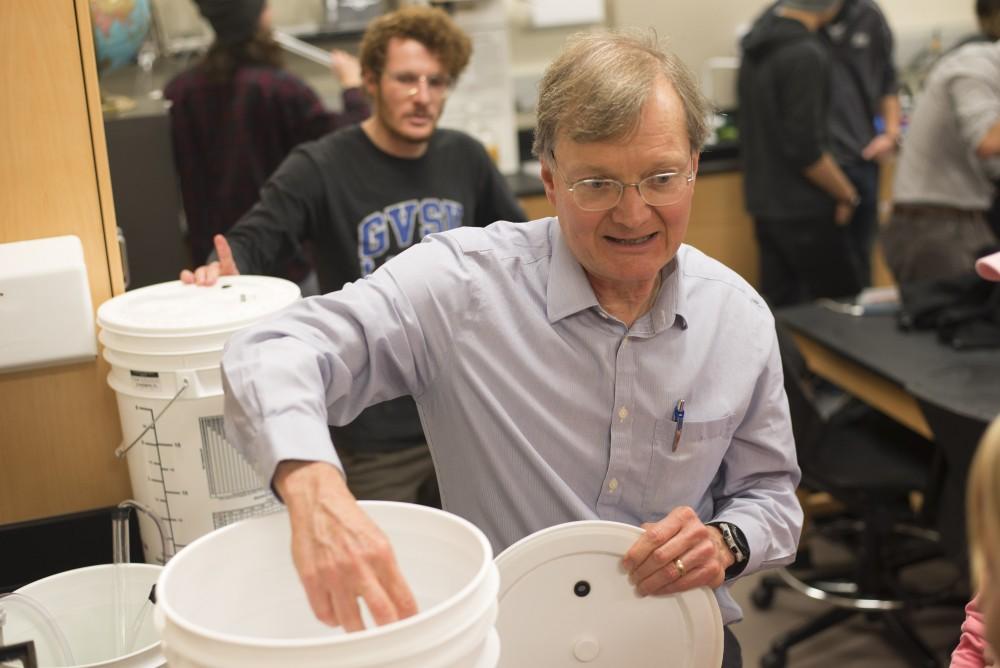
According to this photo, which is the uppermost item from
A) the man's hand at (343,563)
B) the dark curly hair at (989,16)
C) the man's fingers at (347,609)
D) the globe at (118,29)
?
the globe at (118,29)

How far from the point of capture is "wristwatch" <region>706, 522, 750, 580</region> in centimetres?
134

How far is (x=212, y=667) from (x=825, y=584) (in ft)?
8.47

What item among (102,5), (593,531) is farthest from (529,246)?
(102,5)

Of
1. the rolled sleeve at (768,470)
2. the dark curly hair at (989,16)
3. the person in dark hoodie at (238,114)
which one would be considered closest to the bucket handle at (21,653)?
the rolled sleeve at (768,470)

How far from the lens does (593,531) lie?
3.97 feet

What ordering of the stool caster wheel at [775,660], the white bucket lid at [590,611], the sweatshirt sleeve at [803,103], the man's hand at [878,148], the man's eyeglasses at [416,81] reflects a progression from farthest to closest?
the man's hand at [878,148] → the sweatshirt sleeve at [803,103] → the stool caster wheel at [775,660] → the man's eyeglasses at [416,81] → the white bucket lid at [590,611]

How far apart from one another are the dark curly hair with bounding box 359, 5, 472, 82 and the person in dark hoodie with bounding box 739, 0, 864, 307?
5.95 ft

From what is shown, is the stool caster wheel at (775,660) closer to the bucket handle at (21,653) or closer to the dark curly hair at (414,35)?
the dark curly hair at (414,35)

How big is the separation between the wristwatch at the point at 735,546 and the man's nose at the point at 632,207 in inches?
15.8

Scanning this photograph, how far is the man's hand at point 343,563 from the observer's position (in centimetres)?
93

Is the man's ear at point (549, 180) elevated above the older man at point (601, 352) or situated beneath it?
elevated above

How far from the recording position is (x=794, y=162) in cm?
410

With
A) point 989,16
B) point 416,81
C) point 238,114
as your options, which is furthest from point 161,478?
point 989,16

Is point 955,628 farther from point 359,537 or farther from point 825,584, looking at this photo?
point 359,537
